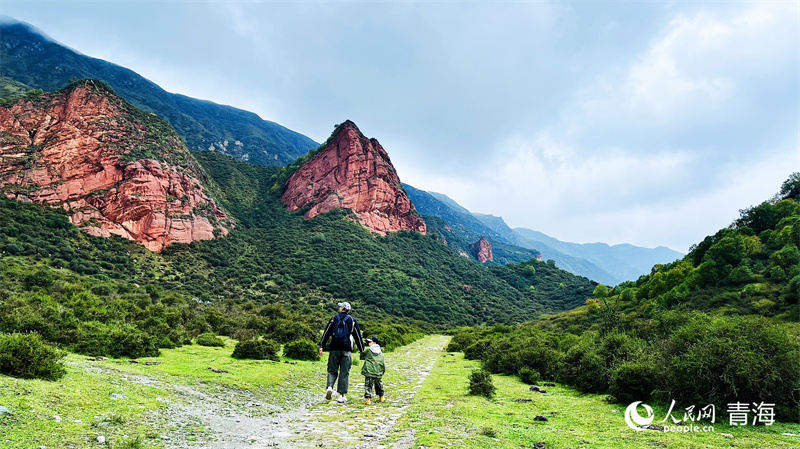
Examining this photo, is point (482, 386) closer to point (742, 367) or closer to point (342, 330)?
point (342, 330)

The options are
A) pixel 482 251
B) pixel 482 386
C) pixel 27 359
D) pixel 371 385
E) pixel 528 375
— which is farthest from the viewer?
pixel 482 251

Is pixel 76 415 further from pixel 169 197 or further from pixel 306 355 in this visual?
pixel 169 197

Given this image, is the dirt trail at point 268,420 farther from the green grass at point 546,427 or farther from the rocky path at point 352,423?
the green grass at point 546,427

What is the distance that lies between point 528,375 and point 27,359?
16080 millimetres

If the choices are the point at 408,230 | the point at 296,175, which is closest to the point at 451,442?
the point at 408,230

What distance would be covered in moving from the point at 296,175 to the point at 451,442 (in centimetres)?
11706

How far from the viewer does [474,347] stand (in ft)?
82.3

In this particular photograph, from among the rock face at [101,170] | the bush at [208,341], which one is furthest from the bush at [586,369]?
the rock face at [101,170]

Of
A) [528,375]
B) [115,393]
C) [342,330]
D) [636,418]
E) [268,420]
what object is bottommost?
[528,375]

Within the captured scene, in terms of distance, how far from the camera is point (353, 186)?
360ft

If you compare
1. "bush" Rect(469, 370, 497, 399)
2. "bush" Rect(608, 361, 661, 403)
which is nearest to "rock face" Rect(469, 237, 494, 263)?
"bush" Rect(469, 370, 497, 399)

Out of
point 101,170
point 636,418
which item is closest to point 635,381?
point 636,418

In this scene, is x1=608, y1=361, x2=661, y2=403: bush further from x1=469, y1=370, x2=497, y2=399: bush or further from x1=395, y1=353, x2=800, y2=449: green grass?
x1=469, y1=370, x2=497, y2=399: bush

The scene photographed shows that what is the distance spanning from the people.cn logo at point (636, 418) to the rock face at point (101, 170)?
75.9 metres
